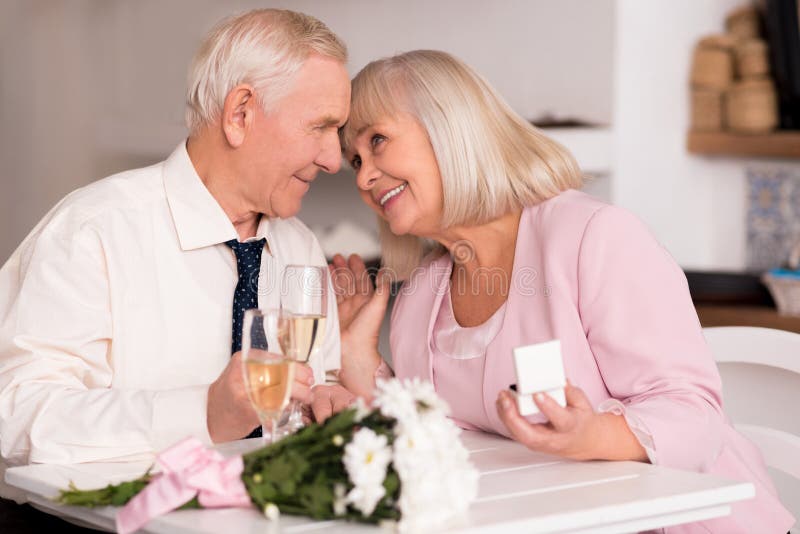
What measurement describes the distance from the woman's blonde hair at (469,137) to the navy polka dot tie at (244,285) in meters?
0.34

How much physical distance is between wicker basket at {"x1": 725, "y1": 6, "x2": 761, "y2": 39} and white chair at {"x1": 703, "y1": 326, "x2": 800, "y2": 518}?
61.3 inches

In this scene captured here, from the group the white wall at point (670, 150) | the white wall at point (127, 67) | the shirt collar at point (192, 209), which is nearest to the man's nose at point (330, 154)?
the shirt collar at point (192, 209)

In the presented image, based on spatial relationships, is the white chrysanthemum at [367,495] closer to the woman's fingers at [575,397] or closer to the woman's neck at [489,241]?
the woman's fingers at [575,397]

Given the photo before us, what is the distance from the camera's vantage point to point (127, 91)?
4.63 m

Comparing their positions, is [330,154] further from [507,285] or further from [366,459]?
[366,459]

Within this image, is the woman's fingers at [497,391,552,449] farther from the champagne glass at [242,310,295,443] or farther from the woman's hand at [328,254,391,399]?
the woman's hand at [328,254,391,399]

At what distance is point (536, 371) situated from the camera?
1.42m

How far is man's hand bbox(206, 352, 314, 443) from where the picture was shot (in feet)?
4.91

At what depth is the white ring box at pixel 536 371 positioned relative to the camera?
1.40 metres

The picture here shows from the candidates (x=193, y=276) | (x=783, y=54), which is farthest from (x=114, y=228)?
(x=783, y=54)

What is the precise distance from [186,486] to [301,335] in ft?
0.83

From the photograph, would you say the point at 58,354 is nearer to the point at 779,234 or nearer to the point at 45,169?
the point at 779,234

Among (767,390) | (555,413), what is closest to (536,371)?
(555,413)

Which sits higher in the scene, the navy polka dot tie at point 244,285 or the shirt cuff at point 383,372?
the navy polka dot tie at point 244,285
